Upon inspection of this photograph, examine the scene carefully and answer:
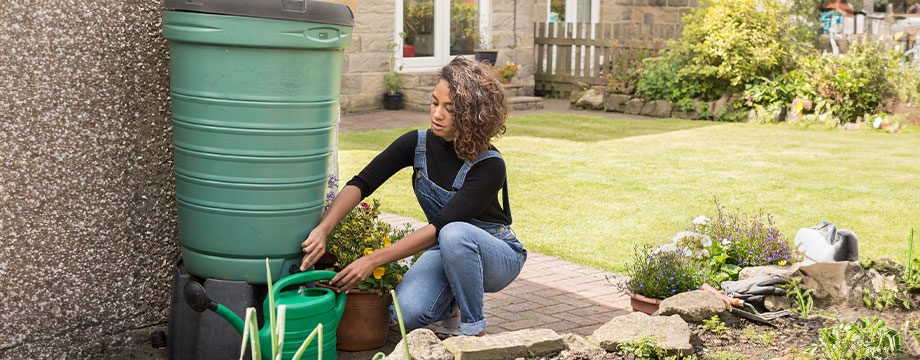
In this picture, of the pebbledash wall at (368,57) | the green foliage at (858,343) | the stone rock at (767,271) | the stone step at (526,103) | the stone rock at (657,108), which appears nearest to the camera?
the green foliage at (858,343)

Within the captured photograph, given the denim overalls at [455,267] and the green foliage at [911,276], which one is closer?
the denim overalls at [455,267]

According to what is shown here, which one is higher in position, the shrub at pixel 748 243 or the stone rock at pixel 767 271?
the shrub at pixel 748 243

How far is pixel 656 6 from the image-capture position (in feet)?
46.9

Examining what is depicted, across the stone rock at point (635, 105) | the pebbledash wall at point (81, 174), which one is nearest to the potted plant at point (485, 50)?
the stone rock at point (635, 105)

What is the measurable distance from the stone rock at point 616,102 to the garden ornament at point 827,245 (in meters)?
7.84

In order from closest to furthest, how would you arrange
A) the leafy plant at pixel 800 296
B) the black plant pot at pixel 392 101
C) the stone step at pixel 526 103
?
the leafy plant at pixel 800 296 < the black plant pot at pixel 392 101 < the stone step at pixel 526 103

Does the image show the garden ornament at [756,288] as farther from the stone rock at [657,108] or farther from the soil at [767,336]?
the stone rock at [657,108]

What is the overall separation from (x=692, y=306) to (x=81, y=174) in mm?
2087

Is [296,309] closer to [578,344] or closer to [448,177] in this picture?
[448,177]

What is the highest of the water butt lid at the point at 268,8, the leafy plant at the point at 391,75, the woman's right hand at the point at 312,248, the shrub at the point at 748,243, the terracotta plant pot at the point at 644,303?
the water butt lid at the point at 268,8

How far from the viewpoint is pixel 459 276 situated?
320 centimetres

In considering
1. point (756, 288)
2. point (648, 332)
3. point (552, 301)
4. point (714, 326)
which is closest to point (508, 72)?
point (552, 301)

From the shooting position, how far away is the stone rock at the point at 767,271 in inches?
146

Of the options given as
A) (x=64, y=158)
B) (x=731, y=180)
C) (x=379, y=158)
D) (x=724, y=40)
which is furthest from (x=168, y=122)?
(x=724, y=40)
